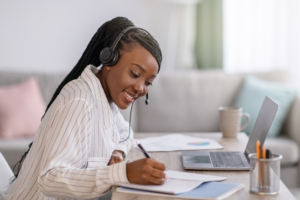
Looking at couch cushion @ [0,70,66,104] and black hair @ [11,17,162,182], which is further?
couch cushion @ [0,70,66,104]

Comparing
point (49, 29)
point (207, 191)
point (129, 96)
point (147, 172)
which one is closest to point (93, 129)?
point (129, 96)

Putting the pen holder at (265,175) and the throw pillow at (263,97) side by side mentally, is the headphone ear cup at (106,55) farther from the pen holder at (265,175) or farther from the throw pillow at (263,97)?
the throw pillow at (263,97)

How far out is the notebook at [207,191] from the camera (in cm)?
98

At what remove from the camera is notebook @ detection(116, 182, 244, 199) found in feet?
3.21

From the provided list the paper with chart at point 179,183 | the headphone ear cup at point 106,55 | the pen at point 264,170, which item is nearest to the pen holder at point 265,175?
the pen at point 264,170

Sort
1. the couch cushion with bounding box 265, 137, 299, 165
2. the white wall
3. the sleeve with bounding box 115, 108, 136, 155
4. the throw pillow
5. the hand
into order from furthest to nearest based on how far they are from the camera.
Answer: the white wall → the throw pillow → the couch cushion with bounding box 265, 137, 299, 165 → the sleeve with bounding box 115, 108, 136, 155 → the hand

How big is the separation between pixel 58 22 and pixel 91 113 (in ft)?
8.77

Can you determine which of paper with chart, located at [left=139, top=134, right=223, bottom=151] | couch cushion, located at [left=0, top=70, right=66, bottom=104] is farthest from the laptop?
couch cushion, located at [left=0, top=70, right=66, bottom=104]

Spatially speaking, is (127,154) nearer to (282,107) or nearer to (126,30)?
(126,30)

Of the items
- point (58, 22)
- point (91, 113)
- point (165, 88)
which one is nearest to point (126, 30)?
point (91, 113)

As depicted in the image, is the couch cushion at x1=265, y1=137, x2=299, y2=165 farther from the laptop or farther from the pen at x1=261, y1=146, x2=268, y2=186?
the pen at x1=261, y1=146, x2=268, y2=186

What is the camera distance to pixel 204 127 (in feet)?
10.2

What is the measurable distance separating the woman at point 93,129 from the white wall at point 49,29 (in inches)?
84.6

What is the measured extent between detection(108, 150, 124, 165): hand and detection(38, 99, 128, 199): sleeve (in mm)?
182
